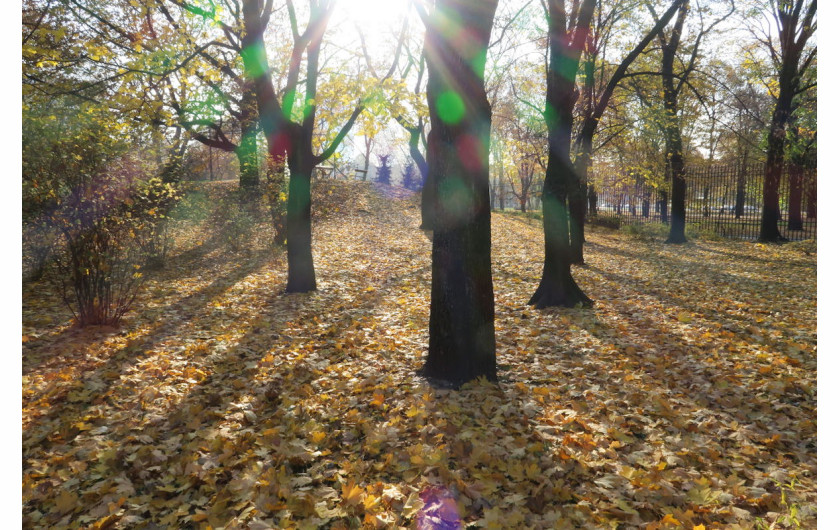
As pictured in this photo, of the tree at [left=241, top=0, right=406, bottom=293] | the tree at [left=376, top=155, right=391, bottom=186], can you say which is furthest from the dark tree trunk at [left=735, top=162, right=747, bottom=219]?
the tree at [left=376, top=155, right=391, bottom=186]

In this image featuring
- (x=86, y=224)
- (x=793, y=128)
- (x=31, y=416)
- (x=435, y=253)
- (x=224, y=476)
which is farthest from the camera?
(x=793, y=128)

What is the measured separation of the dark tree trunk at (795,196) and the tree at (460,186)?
20.0 metres

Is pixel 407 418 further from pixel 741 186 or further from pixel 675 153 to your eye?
pixel 741 186

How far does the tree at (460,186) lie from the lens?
4.42m

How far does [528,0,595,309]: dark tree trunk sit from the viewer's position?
7715mm

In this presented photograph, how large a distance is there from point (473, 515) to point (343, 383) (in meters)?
2.33

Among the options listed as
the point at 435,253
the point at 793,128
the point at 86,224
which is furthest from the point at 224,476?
the point at 793,128

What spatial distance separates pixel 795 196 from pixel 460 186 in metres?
21.7

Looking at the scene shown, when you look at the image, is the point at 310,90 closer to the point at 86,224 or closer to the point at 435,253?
the point at 86,224

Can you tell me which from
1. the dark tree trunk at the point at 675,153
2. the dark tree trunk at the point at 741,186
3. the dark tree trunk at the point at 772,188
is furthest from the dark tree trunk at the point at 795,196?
the dark tree trunk at the point at 675,153

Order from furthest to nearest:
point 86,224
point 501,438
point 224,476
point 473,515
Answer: point 86,224 < point 501,438 < point 224,476 < point 473,515

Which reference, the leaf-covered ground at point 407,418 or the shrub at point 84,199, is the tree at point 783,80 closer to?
the leaf-covered ground at point 407,418

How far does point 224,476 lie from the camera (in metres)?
3.05

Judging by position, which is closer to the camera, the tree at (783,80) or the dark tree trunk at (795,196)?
the tree at (783,80)
